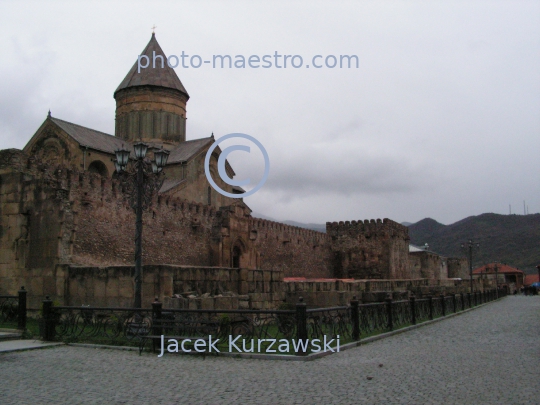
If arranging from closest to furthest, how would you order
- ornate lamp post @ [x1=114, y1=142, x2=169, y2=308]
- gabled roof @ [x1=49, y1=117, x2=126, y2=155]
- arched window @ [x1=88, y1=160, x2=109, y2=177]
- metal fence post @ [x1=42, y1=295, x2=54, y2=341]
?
1. metal fence post @ [x1=42, y1=295, x2=54, y2=341]
2. ornate lamp post @ [x1=114, y1=142, x2=169, y2=308]
3. gabled roof @ [x1=49, y1=117, x2=126, y2=155]
4. arched window @ [x1=88, y1=160, x2=109, y2=177]

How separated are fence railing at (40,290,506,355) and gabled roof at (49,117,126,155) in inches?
716

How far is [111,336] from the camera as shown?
32.3 feet

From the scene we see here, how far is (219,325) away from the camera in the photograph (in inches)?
351

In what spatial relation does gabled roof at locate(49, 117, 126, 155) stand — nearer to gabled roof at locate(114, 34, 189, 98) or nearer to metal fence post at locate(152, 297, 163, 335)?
gabled roof at locate(114, 34, 189, 98)

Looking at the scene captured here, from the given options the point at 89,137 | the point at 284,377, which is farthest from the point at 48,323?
the point at 89,137

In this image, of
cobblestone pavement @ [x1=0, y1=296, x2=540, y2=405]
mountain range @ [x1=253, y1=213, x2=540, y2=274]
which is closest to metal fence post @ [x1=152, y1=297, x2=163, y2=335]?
cobblestone pavement @ [x1=0, y1=296, x2=540, y2=405]

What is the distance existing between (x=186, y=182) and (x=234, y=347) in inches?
879

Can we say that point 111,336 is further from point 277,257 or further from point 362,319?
point 277,257

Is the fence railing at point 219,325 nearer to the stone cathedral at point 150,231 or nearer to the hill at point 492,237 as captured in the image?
the stone cathedral at point 150,231

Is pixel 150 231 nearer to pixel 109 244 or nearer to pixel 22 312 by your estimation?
pixel 109 244

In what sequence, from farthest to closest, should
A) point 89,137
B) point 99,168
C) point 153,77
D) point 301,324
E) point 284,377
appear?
point 153,77 → point 89,137 → point 99,168 → point 301,324 → point 284,377

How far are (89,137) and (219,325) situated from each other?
22895 mm

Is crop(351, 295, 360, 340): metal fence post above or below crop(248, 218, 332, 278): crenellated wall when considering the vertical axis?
below

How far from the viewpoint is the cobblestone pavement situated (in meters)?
5.76
